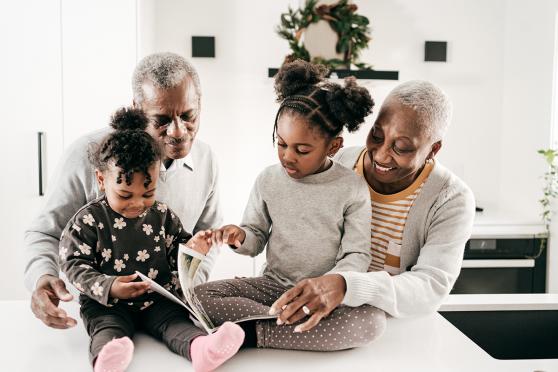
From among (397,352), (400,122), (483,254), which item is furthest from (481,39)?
(397,352)

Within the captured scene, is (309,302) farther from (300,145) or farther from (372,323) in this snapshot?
(300,145)

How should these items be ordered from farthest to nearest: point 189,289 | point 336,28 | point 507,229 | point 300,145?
point 507,229 < point 336,28 < point 300,145 < point 189,289

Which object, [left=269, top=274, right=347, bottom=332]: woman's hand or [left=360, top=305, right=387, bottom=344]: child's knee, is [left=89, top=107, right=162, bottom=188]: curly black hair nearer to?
[left=269, top=274, right=347, bottom=332]: woman's hand

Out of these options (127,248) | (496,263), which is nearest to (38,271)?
(127,248)

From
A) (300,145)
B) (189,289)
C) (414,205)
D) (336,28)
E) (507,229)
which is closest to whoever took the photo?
(189,289)

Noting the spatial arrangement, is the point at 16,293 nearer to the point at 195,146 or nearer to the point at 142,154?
the point at 195,146

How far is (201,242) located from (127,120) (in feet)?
1.12

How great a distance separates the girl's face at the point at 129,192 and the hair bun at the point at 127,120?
0.12 meters

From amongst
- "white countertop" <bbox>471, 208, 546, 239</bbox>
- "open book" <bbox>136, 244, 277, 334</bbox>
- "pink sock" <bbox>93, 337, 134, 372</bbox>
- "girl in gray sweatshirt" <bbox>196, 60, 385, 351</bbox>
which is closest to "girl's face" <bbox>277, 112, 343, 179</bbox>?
"girl in gray sweatshirt" <bbox>196, 60, 385, 351</bbox>

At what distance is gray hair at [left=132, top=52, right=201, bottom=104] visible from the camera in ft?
4.78

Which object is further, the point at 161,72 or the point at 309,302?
the point at 161,72

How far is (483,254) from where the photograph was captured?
10.6ft

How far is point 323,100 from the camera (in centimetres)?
146

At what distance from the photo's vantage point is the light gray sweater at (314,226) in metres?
1.48
